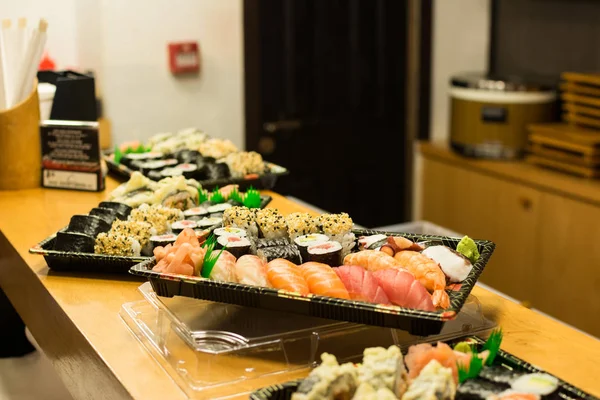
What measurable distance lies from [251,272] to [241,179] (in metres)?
1.10

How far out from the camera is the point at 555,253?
3.84 metres

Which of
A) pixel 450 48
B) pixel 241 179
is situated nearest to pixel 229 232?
pixel 241 179

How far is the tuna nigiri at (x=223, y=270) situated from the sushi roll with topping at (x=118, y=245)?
0.37m

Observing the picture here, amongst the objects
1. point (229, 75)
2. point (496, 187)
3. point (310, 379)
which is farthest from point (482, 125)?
point (310, 379)

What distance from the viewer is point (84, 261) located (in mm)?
1842

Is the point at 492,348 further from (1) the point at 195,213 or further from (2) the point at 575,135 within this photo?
(2) the point at 575,135

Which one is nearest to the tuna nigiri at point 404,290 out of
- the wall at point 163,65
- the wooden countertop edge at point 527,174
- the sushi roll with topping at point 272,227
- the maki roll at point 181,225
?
the sushi roll with topping at point 272,227

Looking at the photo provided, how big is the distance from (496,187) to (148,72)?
1.81 m

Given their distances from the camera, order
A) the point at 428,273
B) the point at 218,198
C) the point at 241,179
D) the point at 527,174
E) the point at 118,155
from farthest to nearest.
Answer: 1. the point at 527,174
2. the point at 118,155
3. the point at 241,179
4. the point at 218,198
5. the point at 428,273

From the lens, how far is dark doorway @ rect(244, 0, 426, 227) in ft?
14.2

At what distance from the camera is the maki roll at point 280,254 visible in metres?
1.59

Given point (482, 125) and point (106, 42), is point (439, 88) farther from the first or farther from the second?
point (106, 42)

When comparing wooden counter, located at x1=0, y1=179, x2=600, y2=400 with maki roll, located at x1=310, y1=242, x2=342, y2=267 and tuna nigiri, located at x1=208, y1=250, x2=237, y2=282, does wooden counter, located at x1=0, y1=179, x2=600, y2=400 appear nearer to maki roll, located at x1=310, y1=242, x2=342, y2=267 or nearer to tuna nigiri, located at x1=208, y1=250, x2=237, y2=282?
tuna nigiri, located at x1=208, y1=250, x2=237, y2=282

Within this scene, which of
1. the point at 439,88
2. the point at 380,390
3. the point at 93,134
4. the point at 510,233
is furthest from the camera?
the point at 439,88
